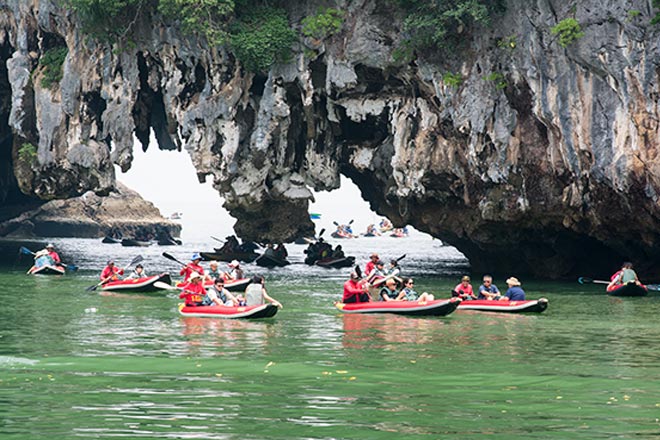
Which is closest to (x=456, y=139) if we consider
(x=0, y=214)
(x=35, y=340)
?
(x=35, y=340)

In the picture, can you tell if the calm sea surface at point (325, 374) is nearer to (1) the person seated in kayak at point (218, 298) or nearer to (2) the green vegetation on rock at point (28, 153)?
(1) the person seated in kayak at point (218, 298)

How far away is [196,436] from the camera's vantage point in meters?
12.1

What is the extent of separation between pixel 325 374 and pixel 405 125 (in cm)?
2539

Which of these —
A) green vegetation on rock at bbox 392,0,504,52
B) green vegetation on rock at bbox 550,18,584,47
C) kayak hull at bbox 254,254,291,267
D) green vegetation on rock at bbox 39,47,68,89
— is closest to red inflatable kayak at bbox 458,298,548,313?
green vegetation on rock at bbox 550,18,584,47

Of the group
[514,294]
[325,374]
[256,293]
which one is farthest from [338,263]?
[325,374]

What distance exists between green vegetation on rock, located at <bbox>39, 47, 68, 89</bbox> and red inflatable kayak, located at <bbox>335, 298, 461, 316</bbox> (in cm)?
2392

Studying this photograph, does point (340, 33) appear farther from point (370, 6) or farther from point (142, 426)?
point (142, 426)

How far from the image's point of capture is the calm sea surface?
41.8 ft

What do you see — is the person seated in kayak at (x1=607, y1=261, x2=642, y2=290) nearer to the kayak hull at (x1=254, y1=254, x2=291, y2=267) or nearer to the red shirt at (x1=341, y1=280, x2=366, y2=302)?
the red shirt at (x1=341, y1=280, x2=366, y2=302)

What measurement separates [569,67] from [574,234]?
850 centimetres

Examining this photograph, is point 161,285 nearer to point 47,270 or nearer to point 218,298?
point 218,298

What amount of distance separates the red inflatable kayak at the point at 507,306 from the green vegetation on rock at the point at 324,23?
15.1 metres

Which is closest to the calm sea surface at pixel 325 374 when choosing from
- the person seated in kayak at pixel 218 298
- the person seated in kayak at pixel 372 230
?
the person seated in kayak at pixel 218 298

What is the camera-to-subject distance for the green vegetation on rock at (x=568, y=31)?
33.9 metres
